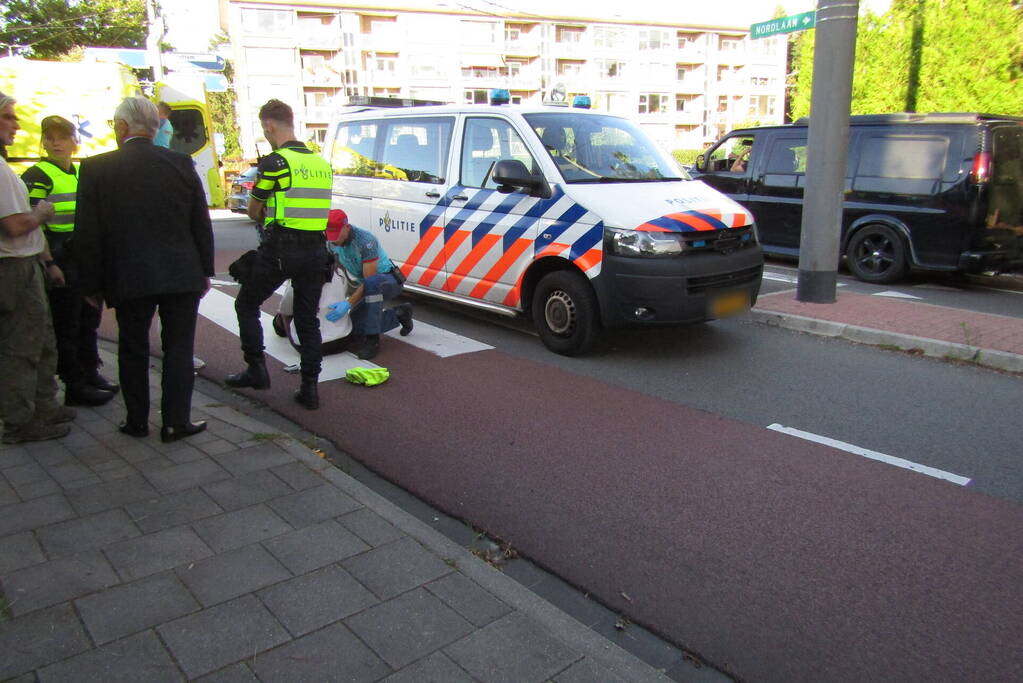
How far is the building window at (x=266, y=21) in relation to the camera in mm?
50531

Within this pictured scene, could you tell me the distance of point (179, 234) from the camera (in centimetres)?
405

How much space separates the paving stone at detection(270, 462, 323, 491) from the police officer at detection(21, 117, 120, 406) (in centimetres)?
181

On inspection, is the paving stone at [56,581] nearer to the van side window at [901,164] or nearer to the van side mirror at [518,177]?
the van side mirror at [518,177]

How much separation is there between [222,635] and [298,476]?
1324 millimetres

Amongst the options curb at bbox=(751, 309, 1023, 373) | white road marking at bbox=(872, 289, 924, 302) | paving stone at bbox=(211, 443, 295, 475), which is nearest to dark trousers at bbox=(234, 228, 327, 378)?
paving stone at bbox=(211, 443, 295, 475)

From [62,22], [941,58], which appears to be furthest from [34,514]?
[62,22]

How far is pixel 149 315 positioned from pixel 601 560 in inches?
110

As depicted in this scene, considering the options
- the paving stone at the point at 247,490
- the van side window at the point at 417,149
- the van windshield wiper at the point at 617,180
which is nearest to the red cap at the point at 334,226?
the van side window at the point at 417,149

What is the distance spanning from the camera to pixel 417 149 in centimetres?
741

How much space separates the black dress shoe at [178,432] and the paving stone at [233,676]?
7.21 feet

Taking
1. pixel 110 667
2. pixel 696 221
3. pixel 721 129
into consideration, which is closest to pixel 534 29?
pixel 721 129

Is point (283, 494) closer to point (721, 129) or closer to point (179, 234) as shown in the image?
point (179, 234)

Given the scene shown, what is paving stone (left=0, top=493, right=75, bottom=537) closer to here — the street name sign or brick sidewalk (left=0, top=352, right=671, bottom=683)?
brick sidewalk (left=0, top=352, right=671, bottom=683)

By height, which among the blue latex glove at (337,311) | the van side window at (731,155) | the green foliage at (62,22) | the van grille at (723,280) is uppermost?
the green foliage at (62,22)
